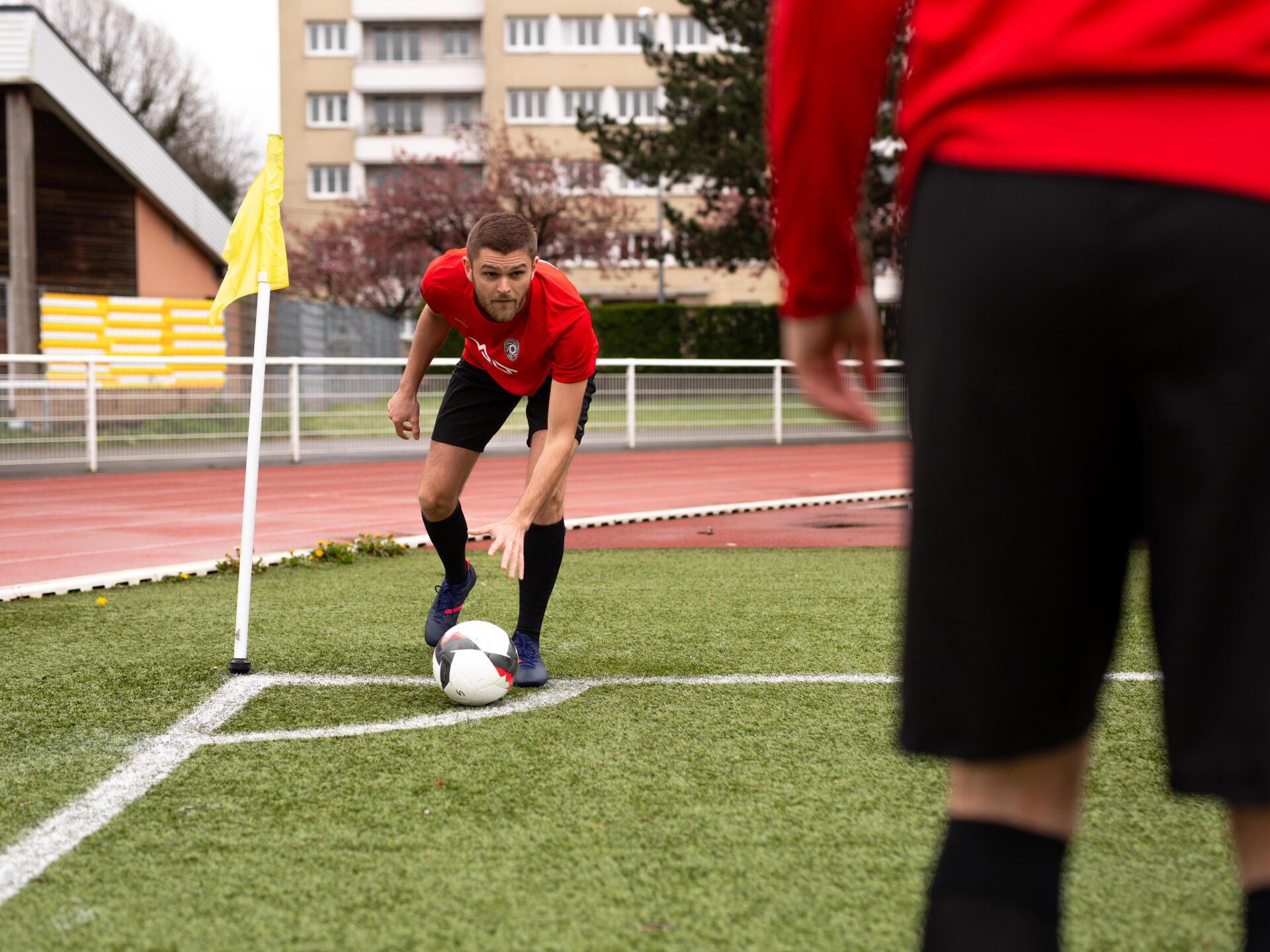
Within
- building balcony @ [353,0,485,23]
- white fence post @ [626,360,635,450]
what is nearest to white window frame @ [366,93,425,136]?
building balcony @ [353,0,485,23]

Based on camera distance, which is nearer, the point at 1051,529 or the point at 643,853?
the point at 1051,529

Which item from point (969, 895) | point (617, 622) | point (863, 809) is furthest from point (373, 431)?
point (969, 895)

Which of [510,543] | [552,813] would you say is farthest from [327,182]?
[552,813]

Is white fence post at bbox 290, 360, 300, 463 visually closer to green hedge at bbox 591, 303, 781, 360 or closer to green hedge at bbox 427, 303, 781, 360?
green hedge at bbox 427, 303, 781, 360

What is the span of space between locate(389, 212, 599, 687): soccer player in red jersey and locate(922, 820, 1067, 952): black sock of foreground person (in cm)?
211

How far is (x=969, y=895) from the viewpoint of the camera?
1166 mm

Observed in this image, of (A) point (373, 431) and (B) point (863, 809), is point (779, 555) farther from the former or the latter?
(A) point (373, 431)

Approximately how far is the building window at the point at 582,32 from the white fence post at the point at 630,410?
42.2m

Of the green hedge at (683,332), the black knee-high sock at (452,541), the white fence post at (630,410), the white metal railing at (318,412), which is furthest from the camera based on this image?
the green hedge at (683,332)

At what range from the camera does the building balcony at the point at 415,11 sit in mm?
57469

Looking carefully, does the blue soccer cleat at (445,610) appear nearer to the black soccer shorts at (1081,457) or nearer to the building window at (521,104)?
the black soccer shorts at (1081,457)

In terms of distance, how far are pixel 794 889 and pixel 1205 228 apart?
1706 mm

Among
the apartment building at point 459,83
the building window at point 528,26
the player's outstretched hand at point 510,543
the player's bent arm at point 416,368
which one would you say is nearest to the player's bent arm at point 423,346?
the player's bent arm at point 416,368

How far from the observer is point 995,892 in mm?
1162
